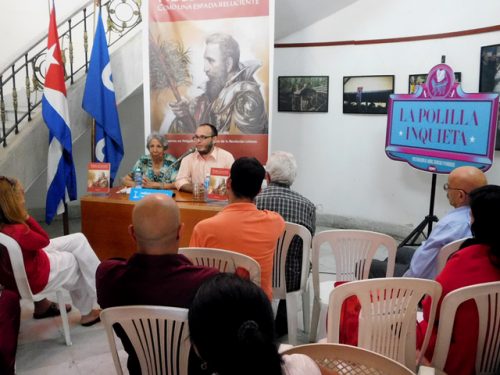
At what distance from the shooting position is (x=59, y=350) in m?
2.59

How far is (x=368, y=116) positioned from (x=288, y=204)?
2.87 meters

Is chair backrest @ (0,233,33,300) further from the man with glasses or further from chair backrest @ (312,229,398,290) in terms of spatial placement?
the man with glasses

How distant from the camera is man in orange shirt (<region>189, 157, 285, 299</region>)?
2092 mm

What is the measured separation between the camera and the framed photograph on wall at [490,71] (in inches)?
152

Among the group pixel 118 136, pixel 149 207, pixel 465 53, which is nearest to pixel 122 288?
pixel 149 207

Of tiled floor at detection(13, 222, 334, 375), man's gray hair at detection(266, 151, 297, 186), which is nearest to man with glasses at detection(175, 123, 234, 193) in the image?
man's gray hair at detection(266, 151, 297, 186)

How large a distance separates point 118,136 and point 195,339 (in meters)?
3.69

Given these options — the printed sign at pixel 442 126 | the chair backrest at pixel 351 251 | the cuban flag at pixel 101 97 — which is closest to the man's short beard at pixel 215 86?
the cuban flag at pixel 101 97

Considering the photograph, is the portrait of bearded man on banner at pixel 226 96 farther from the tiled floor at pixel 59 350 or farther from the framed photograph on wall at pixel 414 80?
the tiled floor at pixel 59 350

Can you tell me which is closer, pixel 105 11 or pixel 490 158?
pixel 490 158

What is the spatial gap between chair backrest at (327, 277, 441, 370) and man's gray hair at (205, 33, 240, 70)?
2.92 metres

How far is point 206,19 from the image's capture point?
13.6 feet

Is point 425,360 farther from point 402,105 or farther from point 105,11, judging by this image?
point 105,11

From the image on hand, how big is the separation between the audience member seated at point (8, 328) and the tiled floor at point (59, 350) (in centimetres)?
35
